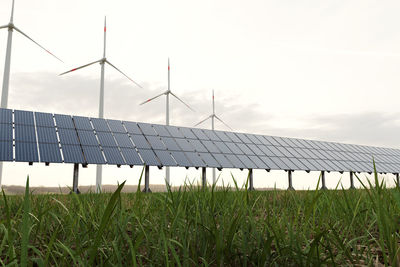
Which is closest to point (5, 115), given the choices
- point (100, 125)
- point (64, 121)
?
point (64, 121)

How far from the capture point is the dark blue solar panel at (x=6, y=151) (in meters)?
12.9

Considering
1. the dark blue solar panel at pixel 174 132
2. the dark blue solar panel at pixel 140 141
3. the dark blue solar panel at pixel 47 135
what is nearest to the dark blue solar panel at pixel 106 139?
the dark blue solar panel at pixel 140 141

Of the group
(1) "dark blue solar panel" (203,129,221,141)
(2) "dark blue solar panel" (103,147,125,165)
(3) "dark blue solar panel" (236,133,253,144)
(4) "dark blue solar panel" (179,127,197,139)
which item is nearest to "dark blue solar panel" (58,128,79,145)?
(2) "dark blue solar panel" (103,147,125,165)

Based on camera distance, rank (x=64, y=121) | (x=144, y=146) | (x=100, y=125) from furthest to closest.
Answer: (x=100, y=125), (x=144, y=146), (x=64, y=121)

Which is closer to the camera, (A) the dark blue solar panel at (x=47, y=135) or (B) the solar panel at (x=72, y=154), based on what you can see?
(B) the solar panel at (x=72, y=154)

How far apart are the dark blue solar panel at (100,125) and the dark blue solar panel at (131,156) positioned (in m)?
2.15

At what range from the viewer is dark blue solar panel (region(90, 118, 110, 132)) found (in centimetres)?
1756

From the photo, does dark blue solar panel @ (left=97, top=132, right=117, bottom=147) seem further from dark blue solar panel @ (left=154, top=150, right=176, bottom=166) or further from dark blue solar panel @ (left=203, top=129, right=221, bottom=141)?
dark blue solar panel @ (left=203, top=129, right=221, bottom=141)

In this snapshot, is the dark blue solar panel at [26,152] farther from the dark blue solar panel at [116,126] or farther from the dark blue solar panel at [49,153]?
the dark blue solar panel at [116,126]

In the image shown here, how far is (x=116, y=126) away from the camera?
730 inches

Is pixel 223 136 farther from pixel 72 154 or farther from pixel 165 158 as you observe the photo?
pixel 72 154

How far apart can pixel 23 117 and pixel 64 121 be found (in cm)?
190

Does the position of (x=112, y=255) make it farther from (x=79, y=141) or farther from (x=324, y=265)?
(x=79, y=141)

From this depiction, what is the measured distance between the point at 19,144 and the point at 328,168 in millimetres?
19185
